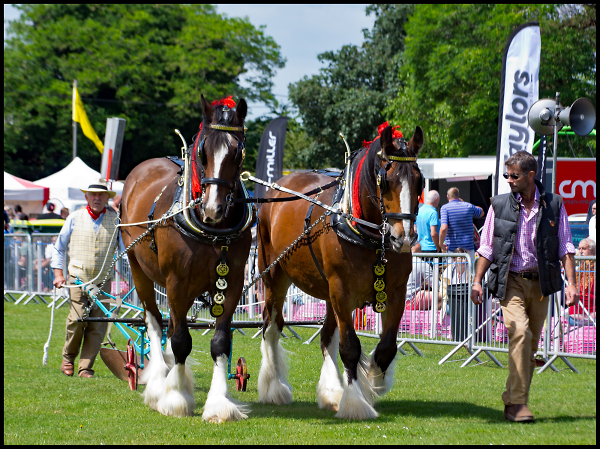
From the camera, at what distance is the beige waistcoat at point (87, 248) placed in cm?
851

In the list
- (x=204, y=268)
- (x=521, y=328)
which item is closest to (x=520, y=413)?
(x=521, y=328)

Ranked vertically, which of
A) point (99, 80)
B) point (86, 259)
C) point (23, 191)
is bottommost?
point (86, 259)

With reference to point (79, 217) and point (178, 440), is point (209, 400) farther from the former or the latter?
point (79, 217)

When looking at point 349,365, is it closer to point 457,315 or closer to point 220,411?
point 220,411

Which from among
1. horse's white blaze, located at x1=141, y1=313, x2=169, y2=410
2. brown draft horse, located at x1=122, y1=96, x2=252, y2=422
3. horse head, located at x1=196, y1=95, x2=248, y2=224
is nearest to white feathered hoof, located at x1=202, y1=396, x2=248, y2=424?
brown draft horse, located at x1=122, y1=96, x2=252, y2=422

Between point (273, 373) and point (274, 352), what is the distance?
215mm

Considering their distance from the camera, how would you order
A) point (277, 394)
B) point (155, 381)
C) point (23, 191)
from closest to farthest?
point (155, 381)
point (277, 394)
point (23, 191)

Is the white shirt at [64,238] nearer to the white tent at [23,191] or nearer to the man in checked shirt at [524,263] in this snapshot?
the man in checked shirt at [524,263]

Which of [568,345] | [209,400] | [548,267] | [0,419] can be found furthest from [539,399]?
[0,419]

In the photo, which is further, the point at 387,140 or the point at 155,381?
the point at 155,381

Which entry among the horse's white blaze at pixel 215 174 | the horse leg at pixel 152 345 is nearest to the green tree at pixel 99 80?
the horse leg at pixel 152 345

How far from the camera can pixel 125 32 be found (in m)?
40.3

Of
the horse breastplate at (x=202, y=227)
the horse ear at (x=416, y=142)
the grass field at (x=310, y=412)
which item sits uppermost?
the horse ear at (x=416, y=142)

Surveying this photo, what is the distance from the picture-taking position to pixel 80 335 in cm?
852
